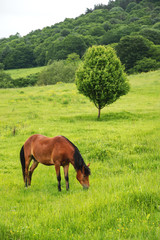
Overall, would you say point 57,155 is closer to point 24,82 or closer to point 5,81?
point 5,81

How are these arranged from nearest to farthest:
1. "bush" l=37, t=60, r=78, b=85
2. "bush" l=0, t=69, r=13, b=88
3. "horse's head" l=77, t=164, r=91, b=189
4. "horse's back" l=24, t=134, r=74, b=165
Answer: "horse's head" l=77, t=164, r=91, b=189 < "horse's back" l=24, t=134, r=74, b=165 < "bush" l=0, t=69, r=13, b=88 < "bush" l=37, t=60, r=78, b=85

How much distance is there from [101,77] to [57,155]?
16.3m

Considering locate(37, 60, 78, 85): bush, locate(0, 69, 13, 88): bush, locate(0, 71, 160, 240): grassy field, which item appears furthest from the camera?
locate(37, 60, 78, 85): bush

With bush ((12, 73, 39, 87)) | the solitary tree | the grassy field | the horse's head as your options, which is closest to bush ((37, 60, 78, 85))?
bush ((12, 73, 39, 87))

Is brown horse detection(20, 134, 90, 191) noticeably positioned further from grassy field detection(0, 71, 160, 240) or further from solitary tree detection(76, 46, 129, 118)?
solitary tree detection(76, 46, 129, 118)

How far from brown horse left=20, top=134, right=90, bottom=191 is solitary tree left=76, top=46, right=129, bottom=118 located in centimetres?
1510

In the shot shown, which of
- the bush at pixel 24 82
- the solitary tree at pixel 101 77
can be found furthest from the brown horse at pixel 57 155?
the bush at pixel 24 82

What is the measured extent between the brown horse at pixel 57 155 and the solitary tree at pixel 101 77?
49.5 ft

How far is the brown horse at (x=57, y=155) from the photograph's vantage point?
22.4 feet

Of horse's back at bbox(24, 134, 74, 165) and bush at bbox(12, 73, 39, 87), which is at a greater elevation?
bush at bbox(12, 73, 39, 87)

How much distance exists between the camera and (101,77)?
22125 mm

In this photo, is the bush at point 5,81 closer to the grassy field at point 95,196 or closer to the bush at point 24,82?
the bush at point 24,82

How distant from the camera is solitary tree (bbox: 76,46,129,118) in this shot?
22141mm

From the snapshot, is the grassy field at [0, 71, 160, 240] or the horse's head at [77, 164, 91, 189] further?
the horse's head at [77, 164, 91, 189]
